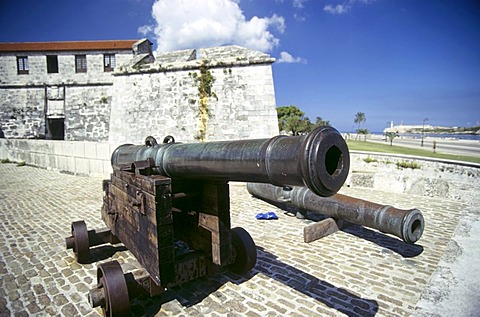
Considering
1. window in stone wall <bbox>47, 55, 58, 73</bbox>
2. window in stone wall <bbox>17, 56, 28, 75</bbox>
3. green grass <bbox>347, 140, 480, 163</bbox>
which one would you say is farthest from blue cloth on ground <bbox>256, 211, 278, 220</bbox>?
window in stone wall <bbox>17, 56, 28, 75</bbox>

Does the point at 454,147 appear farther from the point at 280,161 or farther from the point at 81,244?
the point at 81,244

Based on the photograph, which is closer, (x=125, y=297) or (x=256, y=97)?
(x=125, y=297)

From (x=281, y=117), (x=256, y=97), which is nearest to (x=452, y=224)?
(x=256, y=97)

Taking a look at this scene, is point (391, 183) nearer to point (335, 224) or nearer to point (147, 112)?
point (335, 224)

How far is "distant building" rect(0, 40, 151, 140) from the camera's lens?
1897 centimetres

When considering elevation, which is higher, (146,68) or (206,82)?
(146,68)

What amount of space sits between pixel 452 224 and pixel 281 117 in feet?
121

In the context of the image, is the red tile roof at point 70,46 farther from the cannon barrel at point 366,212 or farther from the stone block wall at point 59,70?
the cannon barrel at point 366,212

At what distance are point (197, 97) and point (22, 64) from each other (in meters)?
15.8

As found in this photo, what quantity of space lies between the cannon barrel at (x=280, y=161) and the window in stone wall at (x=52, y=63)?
22694 mm

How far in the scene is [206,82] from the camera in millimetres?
12633

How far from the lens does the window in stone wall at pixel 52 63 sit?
65.1ft

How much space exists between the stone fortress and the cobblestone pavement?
23.6 ft

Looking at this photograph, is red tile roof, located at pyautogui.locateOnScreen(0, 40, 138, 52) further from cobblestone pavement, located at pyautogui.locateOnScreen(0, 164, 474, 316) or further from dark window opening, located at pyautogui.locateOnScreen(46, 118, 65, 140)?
cobblestone pavement, located at pyautogui.locateOnScreen(0, 164, 474, 316)
